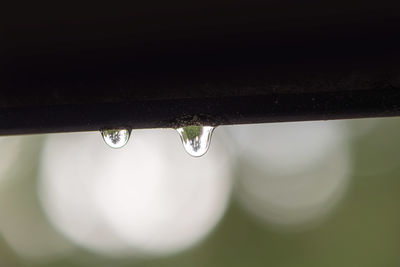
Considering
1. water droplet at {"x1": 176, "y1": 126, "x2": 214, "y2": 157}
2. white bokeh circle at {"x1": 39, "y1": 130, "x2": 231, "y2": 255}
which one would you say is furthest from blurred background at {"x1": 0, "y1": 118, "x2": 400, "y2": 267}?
water droplet at {"x1": 176, "y1": 126, "x2": 214, "y2": 157}

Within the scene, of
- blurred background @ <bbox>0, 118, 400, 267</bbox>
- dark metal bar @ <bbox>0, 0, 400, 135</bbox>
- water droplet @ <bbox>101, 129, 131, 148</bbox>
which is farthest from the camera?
blurred background @ <bbox>0, 118, 400, 267</bbox>

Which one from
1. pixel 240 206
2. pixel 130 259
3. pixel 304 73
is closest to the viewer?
pixel 304 73

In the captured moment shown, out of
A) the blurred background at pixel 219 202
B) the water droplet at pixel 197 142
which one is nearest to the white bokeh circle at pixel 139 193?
the blurred background at pixel 219 202

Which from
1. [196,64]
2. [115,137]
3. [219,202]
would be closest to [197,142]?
[115,137]

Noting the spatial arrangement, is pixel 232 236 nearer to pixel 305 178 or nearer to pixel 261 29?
pixel 305 178

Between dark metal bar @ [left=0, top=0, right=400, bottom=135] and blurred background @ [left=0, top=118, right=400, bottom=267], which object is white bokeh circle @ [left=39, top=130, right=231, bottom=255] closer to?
blurred background @ [left=0, top=118, right=400, bottom=267]

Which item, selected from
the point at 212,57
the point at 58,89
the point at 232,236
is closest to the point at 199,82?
A: the point at 212,57

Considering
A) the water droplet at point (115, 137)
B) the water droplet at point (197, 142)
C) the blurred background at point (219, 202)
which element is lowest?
the water droplet at point (115, 137)

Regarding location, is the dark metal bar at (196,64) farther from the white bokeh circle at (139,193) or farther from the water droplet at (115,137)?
the white bokeh circle at (139,193)
